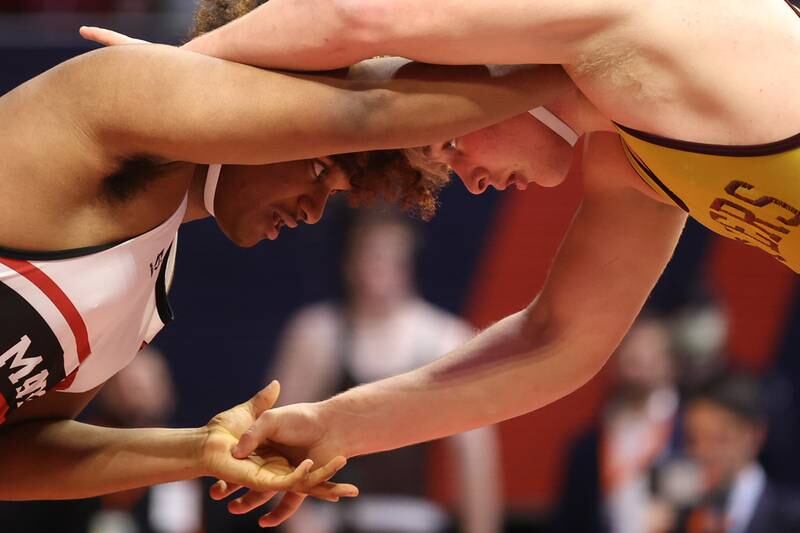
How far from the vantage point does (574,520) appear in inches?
216

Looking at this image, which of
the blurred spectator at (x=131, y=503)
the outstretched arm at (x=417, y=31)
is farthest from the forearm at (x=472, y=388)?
the blurred spectator at (x=131, y=503)

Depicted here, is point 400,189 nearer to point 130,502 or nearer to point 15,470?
point 15,470

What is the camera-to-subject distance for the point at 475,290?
5777 millimetres

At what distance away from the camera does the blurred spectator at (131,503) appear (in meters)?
5.34

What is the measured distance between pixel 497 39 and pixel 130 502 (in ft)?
11.9

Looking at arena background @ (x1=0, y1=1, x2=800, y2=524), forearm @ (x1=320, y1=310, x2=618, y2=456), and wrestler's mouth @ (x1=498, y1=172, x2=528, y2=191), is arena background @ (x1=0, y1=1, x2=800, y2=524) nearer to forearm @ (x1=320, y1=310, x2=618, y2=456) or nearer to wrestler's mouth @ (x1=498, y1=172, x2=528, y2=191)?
forearm @ (x1=320, y1=310, x2=618, y2=456)

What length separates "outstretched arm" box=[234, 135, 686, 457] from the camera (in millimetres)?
3014

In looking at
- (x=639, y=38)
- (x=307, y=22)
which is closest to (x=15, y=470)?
(x=307, y=22)

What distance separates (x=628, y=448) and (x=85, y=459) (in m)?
3.13

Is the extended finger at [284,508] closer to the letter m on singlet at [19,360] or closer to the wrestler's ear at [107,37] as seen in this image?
the letter m on singlet at [19,360]

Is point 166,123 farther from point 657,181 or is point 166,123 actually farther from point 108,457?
point 657,181

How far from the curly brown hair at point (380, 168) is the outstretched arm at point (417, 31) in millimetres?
360

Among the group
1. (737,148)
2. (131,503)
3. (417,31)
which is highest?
(417,31)

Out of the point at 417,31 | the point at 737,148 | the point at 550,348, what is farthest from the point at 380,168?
the point at 737,148
